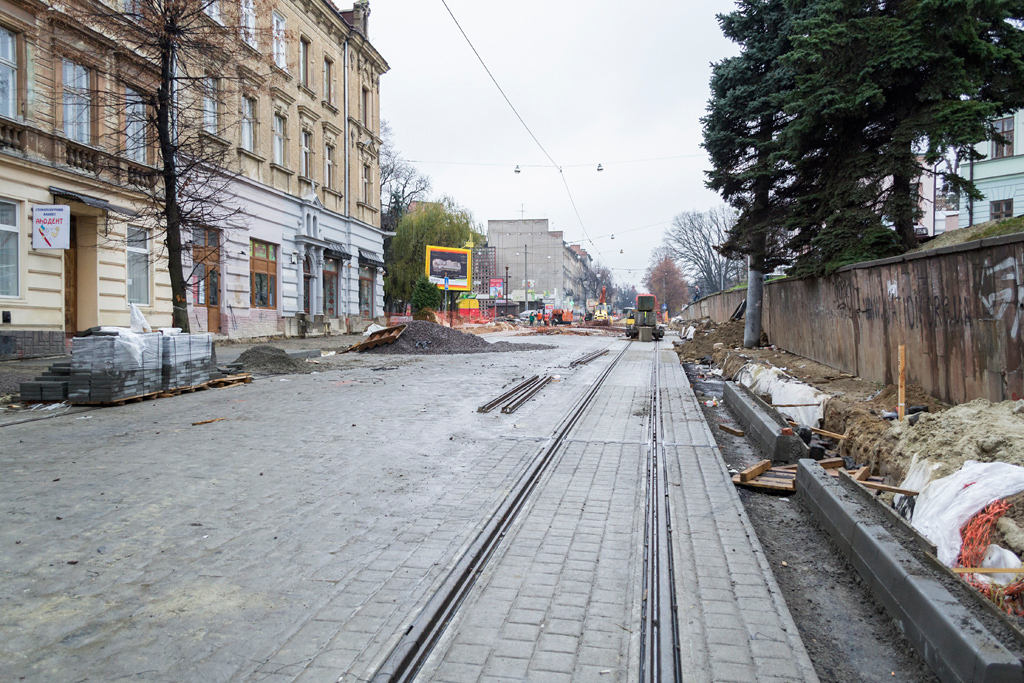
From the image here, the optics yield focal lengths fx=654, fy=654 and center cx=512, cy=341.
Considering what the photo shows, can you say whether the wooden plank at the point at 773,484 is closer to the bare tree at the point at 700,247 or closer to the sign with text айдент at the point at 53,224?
the sign with text айдент at the point at 53,224

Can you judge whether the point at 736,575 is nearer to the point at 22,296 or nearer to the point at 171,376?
the point at 171,376

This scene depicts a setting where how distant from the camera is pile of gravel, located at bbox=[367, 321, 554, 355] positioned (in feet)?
78.2

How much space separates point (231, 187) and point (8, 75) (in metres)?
8.91

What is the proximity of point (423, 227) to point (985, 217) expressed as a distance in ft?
117

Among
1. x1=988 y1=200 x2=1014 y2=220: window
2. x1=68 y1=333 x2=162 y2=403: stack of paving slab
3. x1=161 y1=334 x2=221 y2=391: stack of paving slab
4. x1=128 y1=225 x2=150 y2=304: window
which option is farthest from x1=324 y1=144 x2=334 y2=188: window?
x1=988 y1=200 x2=1014 y2=220: window

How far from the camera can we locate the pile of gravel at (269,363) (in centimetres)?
1574

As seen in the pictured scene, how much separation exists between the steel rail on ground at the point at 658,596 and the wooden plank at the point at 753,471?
0.70 meters

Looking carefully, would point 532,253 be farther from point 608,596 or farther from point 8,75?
point 608,596

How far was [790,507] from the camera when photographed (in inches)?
215

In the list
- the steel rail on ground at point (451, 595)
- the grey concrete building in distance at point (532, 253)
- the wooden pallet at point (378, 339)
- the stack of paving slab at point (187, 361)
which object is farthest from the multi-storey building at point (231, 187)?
the grey concrete building in distance at point (532, 253)

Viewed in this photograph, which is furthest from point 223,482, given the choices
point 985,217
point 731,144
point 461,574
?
point 985,217

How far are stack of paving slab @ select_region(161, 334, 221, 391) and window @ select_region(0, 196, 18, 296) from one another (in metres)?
5.16

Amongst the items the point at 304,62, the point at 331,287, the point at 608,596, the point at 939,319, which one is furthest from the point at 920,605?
the point at 304,62

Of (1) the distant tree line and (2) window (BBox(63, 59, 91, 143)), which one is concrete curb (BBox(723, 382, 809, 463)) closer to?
(1) the distant tree line
